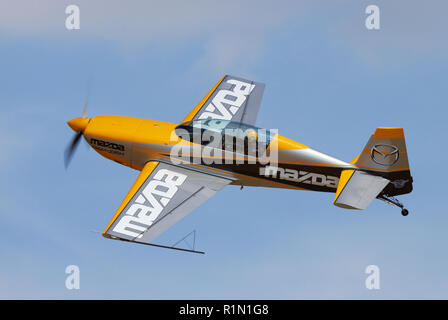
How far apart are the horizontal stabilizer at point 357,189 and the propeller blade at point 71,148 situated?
7.42 meters

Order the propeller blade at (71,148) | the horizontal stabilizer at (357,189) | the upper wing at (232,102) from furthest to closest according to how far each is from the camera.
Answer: the upper wing at (232,102) → the propeller blade at (71,148) → the horizontal stabilizer at (357,189)

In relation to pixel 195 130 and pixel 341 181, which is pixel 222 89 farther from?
pixel 341 181

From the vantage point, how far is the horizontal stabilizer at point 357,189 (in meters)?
19.3

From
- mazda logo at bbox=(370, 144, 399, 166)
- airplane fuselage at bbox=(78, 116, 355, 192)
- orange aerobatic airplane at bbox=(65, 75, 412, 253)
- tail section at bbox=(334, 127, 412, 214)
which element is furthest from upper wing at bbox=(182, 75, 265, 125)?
mazda logo at bbox=(370, 144, 399, 166)

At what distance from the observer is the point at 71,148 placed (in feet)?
75.8

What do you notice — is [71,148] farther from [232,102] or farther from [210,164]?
[232,102]

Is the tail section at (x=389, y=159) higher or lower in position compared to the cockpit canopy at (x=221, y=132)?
lower

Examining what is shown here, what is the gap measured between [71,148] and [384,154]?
8.53m

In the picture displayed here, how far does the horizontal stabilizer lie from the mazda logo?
0.40 m

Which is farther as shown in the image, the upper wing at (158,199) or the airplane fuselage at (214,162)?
the airplane fuselage at (214,162)

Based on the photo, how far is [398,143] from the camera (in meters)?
19.6

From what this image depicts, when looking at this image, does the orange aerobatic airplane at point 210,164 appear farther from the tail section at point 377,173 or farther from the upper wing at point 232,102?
the upper wing at point 232,102

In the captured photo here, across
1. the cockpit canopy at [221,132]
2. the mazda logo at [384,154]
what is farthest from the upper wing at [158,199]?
the mazda logo at [384,154]

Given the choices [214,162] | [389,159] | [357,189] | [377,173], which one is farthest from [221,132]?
[389,159]
